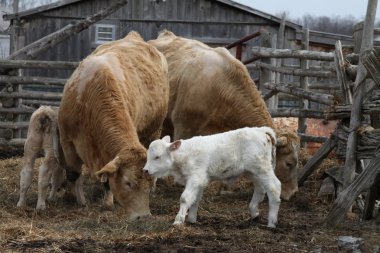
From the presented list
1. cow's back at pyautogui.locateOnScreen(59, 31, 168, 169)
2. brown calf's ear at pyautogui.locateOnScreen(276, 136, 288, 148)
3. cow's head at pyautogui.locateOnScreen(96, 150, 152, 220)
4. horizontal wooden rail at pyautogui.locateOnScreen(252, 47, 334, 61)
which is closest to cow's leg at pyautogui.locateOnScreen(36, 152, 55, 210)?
cow's back at pyautogui.locateOnScreen(59, 31, 168, 169)

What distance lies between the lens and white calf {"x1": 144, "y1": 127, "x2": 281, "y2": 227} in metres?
6.44

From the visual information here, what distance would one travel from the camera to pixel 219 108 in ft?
31.3

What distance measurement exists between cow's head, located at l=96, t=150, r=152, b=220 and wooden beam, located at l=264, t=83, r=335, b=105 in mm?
3427

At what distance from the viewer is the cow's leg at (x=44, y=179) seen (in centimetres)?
819

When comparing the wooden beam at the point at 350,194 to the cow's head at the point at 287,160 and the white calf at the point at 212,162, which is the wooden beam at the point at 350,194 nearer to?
the white calf at the point at 212,162

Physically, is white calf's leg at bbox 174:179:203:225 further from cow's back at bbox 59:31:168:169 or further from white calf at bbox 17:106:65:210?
white calf at bbox 17:106:65:210

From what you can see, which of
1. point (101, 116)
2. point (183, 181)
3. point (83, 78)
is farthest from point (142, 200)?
point (83, 78)

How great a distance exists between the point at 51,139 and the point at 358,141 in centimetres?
369

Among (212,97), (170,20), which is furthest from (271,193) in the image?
(170,20)

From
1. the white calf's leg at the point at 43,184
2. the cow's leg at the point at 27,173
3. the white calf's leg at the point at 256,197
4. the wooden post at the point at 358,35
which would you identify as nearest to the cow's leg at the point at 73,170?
the white calf's leg at the point at 43,184

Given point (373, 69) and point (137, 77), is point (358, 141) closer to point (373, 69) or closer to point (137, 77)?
point (373, 69)

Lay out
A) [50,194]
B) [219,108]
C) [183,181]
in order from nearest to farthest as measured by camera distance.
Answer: [183,181] → [50,194] → [219,108]

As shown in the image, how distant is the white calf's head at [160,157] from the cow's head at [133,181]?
0.50 m

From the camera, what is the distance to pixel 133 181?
6.98m
